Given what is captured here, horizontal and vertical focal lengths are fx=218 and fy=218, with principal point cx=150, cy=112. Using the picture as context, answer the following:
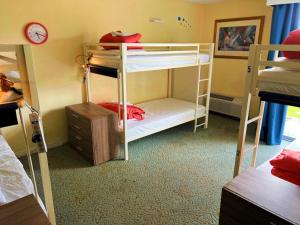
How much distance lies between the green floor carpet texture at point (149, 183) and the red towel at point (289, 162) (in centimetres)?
72

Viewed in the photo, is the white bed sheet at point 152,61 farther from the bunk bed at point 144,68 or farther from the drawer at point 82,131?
the drawer at point 82,131

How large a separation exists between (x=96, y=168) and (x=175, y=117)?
1.48 metres

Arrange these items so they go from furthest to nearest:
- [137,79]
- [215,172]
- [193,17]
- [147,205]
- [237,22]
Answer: [193,17] < [237,22] < [137,79] < [215,172] < [147,205]

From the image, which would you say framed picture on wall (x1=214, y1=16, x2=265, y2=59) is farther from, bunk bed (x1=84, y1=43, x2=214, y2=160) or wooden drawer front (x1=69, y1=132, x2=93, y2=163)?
wooden drawer front (x1=69, y1=132, x2=93, y2=163)

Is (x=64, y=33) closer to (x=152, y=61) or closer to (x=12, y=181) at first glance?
(x=152, y=61)

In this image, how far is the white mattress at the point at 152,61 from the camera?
2.76 meters

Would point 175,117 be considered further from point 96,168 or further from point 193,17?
point 193,17

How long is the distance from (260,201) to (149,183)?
1.32 meters

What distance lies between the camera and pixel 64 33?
9.95 feet

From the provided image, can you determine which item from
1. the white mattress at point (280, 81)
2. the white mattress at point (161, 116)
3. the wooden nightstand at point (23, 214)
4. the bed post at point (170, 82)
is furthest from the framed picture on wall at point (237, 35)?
the wooden nightstand at point (23, 214)

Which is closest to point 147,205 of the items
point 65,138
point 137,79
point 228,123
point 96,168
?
point 96,168

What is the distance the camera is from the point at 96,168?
276cm

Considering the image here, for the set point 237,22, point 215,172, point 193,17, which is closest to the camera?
point 215,172

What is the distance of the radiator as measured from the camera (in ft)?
14.2
